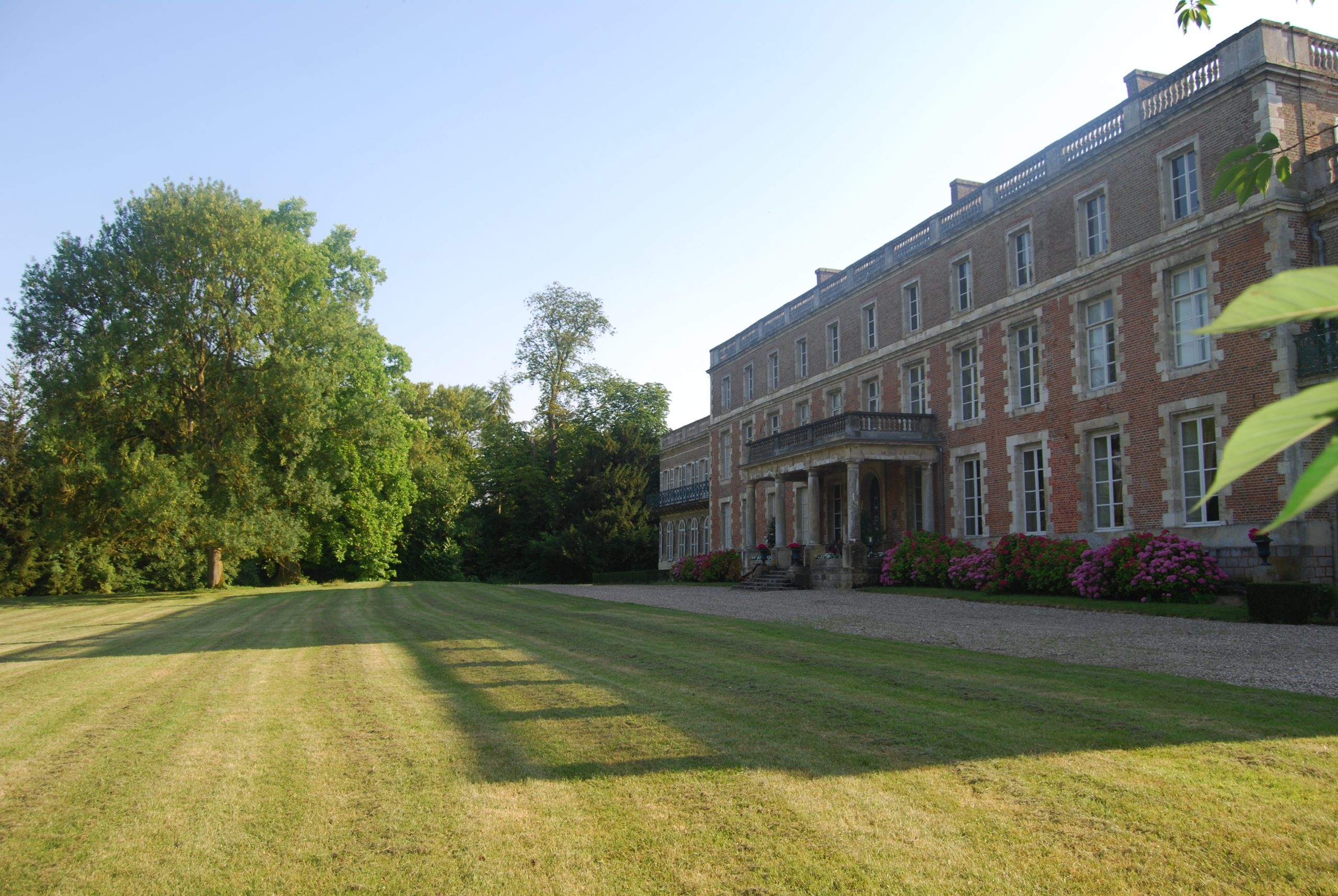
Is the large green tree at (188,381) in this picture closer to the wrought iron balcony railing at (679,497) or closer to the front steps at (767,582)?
the front steps at (767,582)

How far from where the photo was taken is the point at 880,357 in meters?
31.9

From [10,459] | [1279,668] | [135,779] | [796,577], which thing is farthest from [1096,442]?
[10,459]

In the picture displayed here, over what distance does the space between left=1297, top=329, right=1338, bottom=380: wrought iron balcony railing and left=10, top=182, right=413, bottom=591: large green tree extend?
27582mm

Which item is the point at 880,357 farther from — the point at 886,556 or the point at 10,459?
the point at 10,459

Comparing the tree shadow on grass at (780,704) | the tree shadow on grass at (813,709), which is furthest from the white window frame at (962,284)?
the tree shadow on grass at (813,709)

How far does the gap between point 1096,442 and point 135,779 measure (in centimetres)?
2210

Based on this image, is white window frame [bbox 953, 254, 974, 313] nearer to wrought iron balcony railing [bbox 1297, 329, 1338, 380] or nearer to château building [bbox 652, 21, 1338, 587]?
château building [bbox 652, 21, 1338, 587]

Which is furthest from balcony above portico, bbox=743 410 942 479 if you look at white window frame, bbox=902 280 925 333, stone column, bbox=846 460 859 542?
white window frame, bbox=902 280 925 333

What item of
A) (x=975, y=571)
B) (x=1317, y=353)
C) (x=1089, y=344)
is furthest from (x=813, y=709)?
(x=1089, y=344)

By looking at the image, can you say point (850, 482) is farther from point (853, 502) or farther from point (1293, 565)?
point (1293, 565)

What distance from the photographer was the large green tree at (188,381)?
29422 mm

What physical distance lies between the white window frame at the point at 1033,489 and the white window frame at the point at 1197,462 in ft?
14.0

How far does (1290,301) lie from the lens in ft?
2.48

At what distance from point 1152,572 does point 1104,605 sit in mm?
1117
